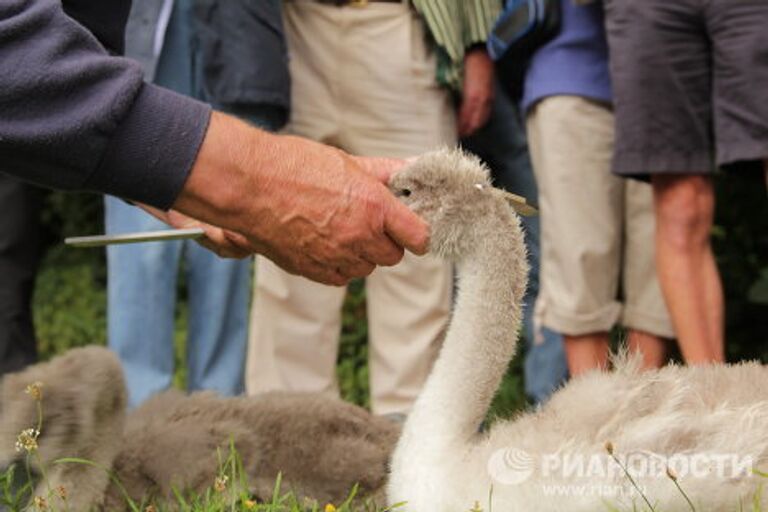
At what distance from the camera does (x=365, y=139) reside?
5219 millimetres

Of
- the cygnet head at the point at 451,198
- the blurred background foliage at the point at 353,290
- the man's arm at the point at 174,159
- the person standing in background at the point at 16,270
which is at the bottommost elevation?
the blurred background foliage at the point at 353,290

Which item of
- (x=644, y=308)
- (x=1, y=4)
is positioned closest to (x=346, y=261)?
(x=1, y=4)

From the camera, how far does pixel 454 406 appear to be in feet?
10.2

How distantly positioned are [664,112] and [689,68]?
17cm

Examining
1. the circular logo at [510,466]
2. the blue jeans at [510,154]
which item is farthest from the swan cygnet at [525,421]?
the blue jeans at [510,154]

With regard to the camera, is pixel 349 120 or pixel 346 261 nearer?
pixel 346 261

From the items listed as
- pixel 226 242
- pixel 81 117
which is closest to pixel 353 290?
pixel 226 242

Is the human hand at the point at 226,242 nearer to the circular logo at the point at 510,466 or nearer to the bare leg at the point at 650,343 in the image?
the circular logo at the point at 510,466

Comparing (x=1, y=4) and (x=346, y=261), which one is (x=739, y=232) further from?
(x=1, y=4)

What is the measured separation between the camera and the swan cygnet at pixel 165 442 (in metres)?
3.46

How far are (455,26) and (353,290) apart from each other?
124 inches

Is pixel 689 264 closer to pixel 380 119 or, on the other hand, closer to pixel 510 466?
pixel 380 119

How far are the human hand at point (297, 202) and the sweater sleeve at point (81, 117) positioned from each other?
0.07 m

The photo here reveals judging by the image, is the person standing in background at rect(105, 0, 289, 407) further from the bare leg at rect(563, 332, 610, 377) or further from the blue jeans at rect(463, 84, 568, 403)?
the bare leg at rect(563, 332, 610, 377)
